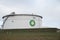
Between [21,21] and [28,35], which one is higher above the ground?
[28,35]

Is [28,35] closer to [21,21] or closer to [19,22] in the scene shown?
[19,22]

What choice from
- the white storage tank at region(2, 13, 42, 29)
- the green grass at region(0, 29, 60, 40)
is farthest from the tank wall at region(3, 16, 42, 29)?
the green grass at region(0, 29, 60, 40)

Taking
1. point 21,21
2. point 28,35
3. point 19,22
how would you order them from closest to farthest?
1. point 28,35
2. point 19,22
3. point 21,21

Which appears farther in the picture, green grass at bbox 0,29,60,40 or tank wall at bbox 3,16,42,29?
tank wall at bbox 3,16,42,29

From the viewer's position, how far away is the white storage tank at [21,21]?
7.13 metres

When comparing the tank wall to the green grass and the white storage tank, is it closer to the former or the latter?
the white storage tank

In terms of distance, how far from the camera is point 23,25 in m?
7.42

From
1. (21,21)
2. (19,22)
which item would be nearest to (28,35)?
(19,22)

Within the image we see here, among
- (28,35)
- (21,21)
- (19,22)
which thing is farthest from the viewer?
(21,21)

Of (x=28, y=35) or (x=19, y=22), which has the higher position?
(x=28, y=35)

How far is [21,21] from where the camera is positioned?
25.2 ft

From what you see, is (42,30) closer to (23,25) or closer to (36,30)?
(36,30)

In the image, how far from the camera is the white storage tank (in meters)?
7.13

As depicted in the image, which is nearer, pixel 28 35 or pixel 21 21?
pixel 28 35
